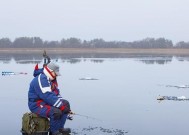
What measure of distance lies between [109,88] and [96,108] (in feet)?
17.1

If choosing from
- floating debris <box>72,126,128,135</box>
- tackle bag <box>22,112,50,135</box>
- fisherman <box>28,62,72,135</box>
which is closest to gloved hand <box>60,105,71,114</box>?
fisherman <box>28,62,72,135</box>

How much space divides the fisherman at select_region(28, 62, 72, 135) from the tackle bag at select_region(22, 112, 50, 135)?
Result: 3.3 inches

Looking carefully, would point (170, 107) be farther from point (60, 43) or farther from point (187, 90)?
point (60, 43)

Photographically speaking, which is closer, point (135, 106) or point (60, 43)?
point (135, 106)

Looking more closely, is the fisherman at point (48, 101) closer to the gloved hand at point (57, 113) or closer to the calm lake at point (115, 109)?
the gloved hand at point (57, 113)

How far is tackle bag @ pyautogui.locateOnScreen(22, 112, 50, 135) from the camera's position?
5.85 meters

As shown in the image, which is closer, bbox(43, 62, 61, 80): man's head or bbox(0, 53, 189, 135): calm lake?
bbox(43, 62, 61, 80): man's head

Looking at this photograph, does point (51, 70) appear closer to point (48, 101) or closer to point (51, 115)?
point (48, 101)

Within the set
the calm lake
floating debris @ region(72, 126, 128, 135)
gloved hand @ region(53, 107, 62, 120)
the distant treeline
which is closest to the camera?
gloved hand @ region(53, 107, 62, 120)

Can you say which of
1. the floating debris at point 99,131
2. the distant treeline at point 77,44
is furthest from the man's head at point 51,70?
the distant treeline at point 77,44

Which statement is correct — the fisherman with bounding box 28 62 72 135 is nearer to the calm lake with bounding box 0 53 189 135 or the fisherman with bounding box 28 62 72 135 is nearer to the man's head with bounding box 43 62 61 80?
the man's head with bounding box 43 62 61 80

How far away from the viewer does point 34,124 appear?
589cm

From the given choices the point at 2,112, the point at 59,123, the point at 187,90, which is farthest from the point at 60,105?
the point at 187,90

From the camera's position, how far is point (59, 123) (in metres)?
5.89
